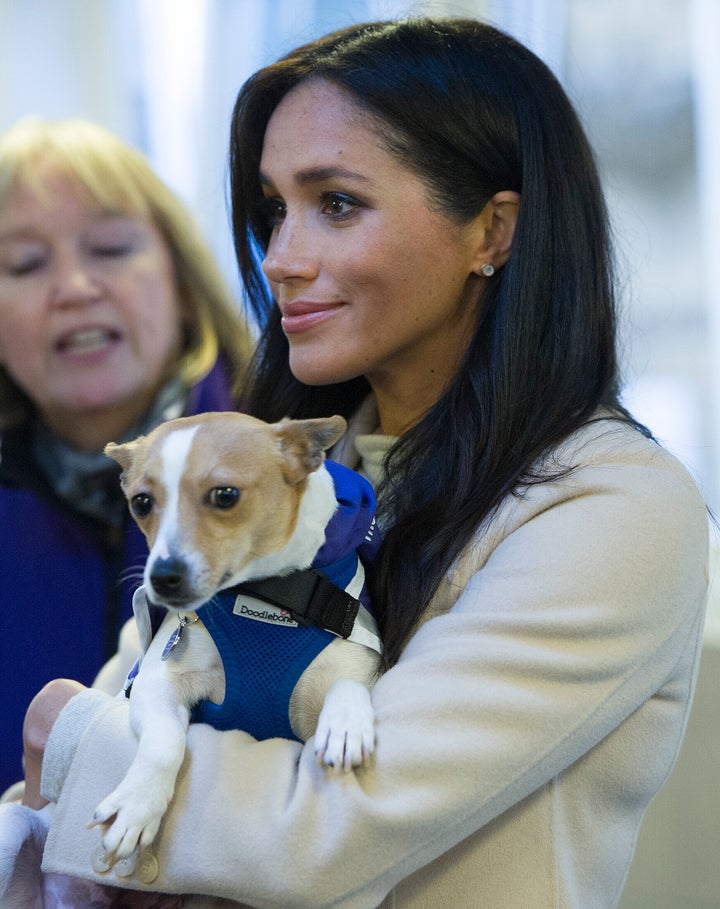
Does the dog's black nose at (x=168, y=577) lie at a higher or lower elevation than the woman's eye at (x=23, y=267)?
lower

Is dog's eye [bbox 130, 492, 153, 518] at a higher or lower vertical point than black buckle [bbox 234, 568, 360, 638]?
higher

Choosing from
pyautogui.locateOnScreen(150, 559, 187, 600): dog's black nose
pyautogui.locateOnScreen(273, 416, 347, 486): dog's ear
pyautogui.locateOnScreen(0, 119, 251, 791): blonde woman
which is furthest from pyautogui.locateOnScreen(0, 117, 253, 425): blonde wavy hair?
pyautogui.locateOnScreen(150, 559, 187, 600): dog's black nose

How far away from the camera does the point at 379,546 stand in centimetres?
124

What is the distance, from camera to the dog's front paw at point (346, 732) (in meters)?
0.95

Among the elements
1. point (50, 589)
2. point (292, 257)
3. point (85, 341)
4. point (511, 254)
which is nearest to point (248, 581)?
point (292, 257)

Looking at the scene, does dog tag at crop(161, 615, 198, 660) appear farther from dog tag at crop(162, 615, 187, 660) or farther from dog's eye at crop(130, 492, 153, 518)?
dog's eye at crop(130, 492, 153, 518)

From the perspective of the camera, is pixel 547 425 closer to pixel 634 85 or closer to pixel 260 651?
pixel 260 651

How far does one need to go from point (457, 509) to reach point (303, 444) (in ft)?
0.66

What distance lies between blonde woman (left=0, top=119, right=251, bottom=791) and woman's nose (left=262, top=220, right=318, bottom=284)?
0.69 m

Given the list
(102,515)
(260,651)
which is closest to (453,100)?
(260,651)

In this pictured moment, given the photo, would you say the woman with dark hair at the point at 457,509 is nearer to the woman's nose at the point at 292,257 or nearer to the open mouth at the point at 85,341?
the woman's nose at the point at 292,257

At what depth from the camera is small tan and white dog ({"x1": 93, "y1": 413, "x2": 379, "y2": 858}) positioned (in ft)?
3.48

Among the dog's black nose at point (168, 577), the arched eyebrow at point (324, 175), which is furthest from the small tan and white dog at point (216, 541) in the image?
the arched eyebrow at point (324, 175)

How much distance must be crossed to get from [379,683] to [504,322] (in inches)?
20.2
